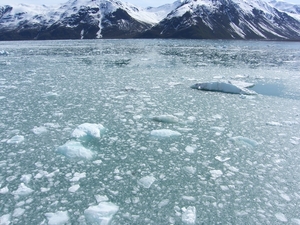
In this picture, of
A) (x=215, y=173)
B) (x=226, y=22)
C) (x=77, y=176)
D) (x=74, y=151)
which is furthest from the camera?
(x=226, y=22)

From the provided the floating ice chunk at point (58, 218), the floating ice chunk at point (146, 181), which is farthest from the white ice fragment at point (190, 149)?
the floating ice chunk at point (58, 218)

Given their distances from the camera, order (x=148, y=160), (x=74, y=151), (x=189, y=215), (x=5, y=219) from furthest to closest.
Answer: (x=74, y=151)
(x=148, y=160)
(x=189, y=215)
(x=5, y=219)

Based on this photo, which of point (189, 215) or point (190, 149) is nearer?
point (189, 215)

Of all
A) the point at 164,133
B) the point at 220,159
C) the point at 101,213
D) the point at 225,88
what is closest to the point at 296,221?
the point at 220,159

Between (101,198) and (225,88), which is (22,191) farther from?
(225,88)

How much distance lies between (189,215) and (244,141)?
288 centimetres

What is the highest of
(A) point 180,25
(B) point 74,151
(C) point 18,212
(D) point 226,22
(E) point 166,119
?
(D) point 226,22

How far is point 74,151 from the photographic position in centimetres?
482

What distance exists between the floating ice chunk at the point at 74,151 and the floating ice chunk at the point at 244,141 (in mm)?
3241

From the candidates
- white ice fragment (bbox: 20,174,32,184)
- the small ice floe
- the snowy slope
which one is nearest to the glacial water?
white ice fragment (bbox: 20,174,32,184)

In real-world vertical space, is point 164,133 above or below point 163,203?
above

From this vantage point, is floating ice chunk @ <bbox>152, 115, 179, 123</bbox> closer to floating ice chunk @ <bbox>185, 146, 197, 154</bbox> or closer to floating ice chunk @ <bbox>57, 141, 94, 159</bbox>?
floating ice chunk @ <bbox>185, 146, 197, 154</bbox>

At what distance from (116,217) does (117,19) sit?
671 feet

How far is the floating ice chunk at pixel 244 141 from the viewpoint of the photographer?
5.34 meters
